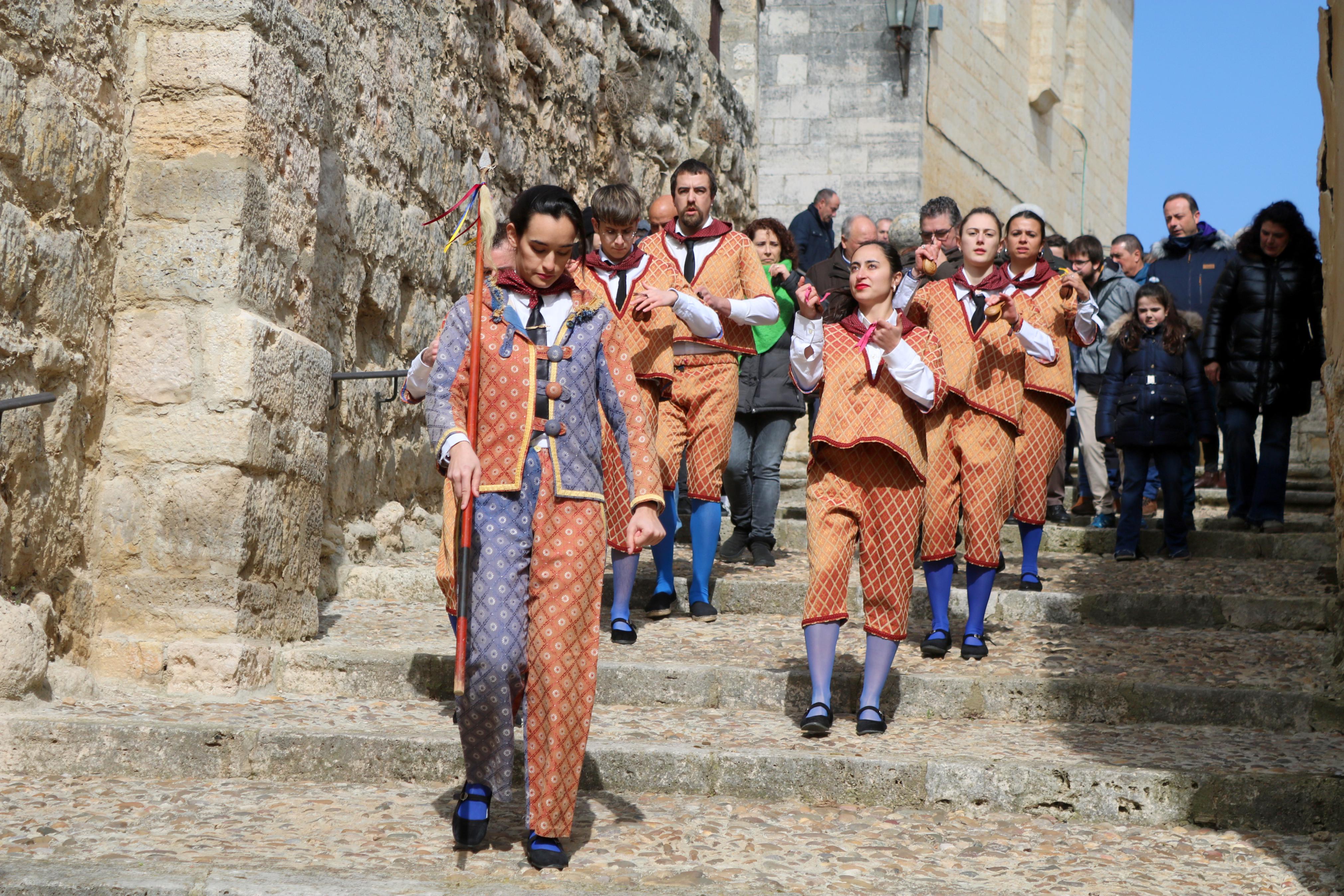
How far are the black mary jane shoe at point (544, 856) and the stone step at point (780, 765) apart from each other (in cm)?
82

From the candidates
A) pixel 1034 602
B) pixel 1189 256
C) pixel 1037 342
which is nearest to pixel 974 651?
pixel 1034 602

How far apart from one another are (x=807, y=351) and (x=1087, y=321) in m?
1.69

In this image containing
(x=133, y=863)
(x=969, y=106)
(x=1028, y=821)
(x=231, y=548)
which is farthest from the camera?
(x=969, y=106)

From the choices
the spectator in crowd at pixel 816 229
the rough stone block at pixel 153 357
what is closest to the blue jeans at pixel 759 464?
the rough stone block at pixel 153 357

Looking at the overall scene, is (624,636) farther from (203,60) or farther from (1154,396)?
(1154,396)

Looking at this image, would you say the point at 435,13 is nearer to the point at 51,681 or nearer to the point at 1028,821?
the point at 51,681

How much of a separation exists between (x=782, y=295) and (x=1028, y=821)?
3.54m

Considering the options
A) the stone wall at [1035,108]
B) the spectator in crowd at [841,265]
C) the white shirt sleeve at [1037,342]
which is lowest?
the white shirt sleeve at [1037,342]

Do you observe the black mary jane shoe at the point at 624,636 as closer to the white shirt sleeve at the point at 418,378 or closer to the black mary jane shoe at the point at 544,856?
the white shirt sleeve at the point at 418,378

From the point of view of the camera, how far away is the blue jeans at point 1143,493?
7.95 m

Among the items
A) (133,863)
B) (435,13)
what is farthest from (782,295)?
(133,863)

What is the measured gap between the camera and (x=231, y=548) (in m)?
5.17

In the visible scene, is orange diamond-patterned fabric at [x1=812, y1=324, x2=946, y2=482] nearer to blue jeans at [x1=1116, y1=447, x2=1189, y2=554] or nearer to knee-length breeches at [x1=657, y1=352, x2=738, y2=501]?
knee-length breeches at [x1=657, y1=352, x2=738, y2=501]

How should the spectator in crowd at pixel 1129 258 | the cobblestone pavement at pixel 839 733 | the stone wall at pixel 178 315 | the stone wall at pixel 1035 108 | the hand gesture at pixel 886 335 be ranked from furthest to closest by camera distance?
1. the stone wall at pixel 1035 108
2. the spectator in crowd at pixel 1129 258
3. the hand gesture at pixel 886 335
4. the stone wall at pixel 178 315
5. the cobblestone pavement at pixel 839 733
